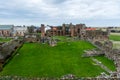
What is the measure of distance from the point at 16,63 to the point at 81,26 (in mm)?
88565

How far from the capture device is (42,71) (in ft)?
126

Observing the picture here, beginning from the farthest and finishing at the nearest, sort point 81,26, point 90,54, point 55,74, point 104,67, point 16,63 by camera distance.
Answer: point 81,26 → point 90,54 → point 16,63 → point 104,67 → point 55,74

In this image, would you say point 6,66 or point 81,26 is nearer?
point 6,66

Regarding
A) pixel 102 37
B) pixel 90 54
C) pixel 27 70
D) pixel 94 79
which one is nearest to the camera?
pixel 94 79

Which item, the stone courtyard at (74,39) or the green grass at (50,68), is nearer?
the green grass at (50,68)

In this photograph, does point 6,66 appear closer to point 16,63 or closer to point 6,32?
point 16,63

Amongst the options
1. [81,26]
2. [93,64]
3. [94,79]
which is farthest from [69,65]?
[81,26]

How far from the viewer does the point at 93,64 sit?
44938 millimetres

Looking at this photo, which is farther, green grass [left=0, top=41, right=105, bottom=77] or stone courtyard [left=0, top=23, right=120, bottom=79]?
stone courtyard [left=0, top=23, right=120, bottom=79]

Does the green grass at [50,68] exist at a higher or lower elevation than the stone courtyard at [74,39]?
lower

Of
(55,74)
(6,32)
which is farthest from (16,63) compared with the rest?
(6,32)

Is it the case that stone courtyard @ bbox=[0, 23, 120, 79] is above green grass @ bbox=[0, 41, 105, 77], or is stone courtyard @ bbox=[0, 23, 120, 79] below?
above

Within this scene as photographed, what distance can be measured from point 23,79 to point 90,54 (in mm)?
27106

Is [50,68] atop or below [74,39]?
Answer: below
